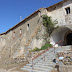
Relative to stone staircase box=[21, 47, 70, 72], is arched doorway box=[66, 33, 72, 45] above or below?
above

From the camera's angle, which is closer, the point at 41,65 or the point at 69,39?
the point at 41,65

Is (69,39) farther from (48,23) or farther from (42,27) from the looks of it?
(42,27)

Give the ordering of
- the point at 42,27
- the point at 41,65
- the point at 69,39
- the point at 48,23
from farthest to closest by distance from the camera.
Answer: the point at 69,39
the point at 48,23
the point at 42,27
the point at 41,65

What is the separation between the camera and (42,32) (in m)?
13.3

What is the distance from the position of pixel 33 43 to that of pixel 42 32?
2230mm

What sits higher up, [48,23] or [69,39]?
[48,23]

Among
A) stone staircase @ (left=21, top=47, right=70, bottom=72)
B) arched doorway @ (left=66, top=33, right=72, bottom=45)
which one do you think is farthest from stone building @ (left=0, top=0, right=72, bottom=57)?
stone staircase @ (left=21, top=47, right=70, bottom=72)

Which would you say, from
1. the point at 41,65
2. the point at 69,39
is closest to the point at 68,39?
the point at 69,39

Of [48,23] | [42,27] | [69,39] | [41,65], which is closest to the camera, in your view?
[41,65]

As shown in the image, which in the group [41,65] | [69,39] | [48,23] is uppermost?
[48,23]

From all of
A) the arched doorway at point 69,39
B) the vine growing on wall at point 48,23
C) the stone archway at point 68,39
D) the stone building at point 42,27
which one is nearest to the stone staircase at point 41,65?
the stone building at point 42,27

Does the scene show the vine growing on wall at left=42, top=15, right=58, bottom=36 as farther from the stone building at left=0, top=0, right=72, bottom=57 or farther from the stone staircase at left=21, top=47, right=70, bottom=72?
the stone staircase at left=21, top=47, right=70, bottom=72

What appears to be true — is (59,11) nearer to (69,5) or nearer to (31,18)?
(69,5)

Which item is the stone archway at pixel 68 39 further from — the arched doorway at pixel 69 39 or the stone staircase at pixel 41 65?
the stone staircase at pixel 41 65
